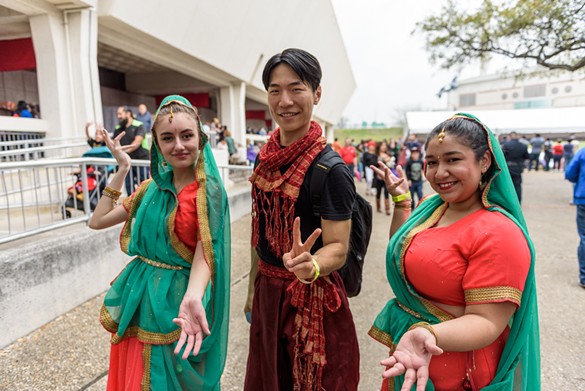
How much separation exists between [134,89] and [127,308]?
14930 millimetres

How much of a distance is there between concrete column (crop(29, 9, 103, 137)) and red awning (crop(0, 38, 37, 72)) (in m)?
0.66

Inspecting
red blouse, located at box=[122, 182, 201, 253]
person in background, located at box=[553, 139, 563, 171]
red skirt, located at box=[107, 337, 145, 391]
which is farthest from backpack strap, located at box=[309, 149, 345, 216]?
person in background, located at box=[553, 139, 563, 171]

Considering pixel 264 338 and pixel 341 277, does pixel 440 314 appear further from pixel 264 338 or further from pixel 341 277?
pixel 264 338

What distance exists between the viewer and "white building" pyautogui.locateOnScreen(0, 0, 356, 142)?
6613 mm

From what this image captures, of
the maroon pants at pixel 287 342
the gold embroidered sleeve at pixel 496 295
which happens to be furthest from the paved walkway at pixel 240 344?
the gold embroidered sleeve at pixel 496 295

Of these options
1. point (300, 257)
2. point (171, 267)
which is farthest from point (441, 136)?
point (171, 267)

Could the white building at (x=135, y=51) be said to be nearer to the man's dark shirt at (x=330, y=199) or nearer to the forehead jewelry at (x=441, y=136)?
the man's dark shirt at (x=330, y=199)

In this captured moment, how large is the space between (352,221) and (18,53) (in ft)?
27.1

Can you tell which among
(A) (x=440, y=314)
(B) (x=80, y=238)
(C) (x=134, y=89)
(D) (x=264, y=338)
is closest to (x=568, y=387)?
(A) (x=440, y=314)

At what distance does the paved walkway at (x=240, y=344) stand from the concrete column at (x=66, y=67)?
14.4 ft

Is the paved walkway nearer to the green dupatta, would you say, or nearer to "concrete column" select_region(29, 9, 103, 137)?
the green dupatta

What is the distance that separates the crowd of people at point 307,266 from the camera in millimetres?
1210

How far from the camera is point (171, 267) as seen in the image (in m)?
1.74

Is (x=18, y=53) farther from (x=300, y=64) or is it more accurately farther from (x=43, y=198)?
(x=300, y=64)
